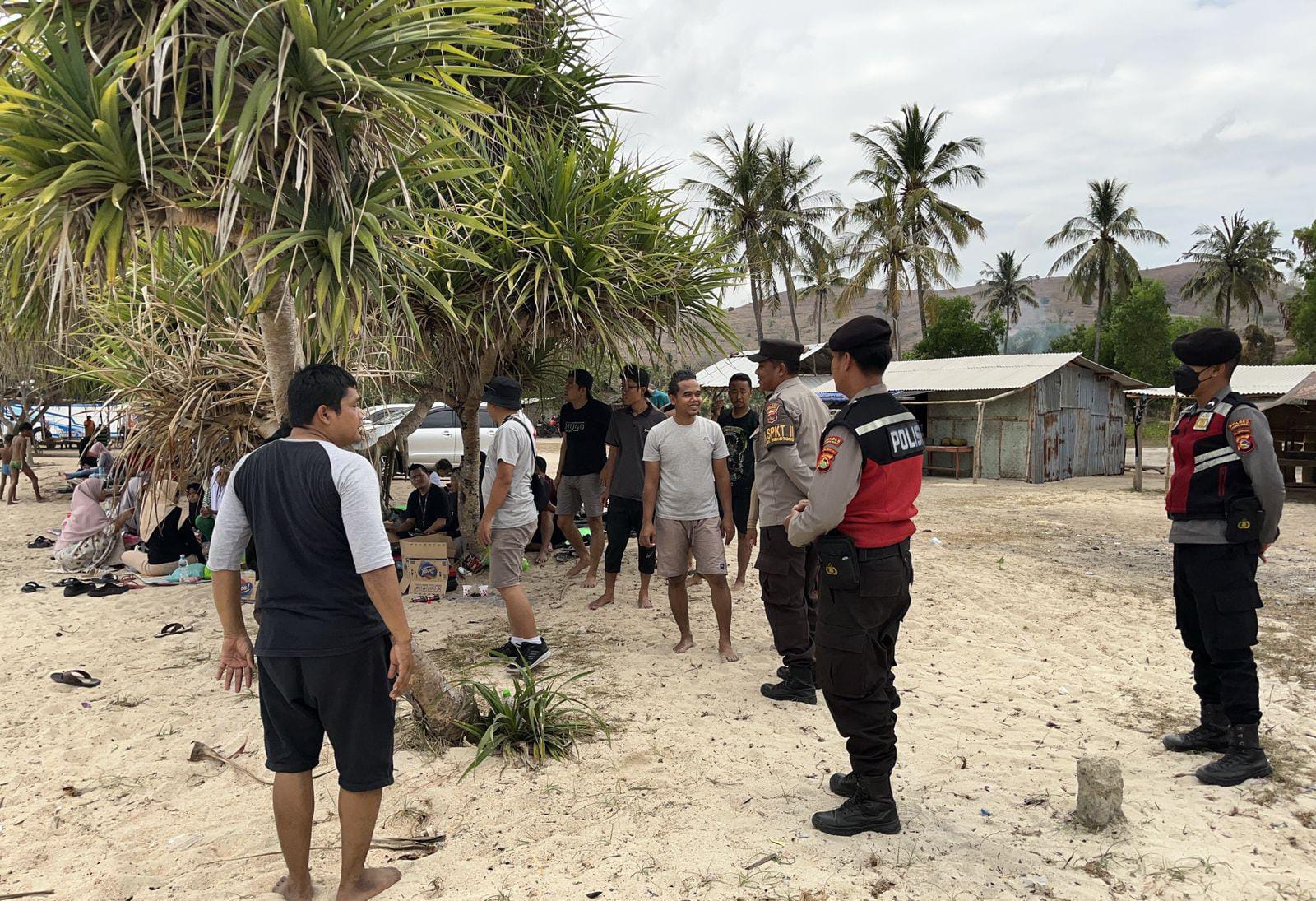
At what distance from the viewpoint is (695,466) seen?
5.08m

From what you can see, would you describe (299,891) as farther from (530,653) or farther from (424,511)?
(424,511)

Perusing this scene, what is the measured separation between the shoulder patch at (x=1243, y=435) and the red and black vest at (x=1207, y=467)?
0.12 feet

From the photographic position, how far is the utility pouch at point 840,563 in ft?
9.47

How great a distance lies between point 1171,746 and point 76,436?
30547mm

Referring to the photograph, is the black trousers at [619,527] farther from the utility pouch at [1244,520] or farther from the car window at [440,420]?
the car window at [440,420]

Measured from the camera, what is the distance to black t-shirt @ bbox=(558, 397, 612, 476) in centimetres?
723

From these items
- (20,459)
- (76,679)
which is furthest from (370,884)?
(20,459)

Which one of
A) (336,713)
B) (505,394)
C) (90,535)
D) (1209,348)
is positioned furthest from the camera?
(90,535)

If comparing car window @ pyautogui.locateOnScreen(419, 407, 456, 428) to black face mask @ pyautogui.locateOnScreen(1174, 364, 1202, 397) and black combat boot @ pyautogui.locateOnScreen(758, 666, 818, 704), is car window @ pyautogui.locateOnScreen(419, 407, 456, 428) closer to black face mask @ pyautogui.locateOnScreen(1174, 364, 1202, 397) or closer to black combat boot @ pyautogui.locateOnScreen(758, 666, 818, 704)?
black combat boot @ pyautogui.locateOnScreen(758, 666, 818, 704)

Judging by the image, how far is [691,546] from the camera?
16.7 feet

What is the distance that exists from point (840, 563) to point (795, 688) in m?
1.70

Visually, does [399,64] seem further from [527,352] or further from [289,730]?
[527,352]

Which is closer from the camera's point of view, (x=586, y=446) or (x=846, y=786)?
(x=846, y=786)

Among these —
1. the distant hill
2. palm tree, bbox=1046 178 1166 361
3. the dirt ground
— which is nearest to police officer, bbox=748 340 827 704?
the dirt ground
